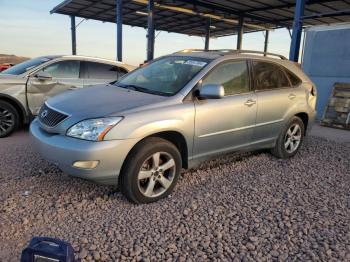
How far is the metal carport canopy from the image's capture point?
14859mm

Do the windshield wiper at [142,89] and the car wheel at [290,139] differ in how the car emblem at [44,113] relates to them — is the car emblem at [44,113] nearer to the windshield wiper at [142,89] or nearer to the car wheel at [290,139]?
the windshield wiper at [142,89]

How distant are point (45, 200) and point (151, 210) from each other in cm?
117

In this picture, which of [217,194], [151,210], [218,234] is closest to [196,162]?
[217,194]

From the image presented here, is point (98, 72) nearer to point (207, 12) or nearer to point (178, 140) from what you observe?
point (178, 140)

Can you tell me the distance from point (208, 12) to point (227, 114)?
1509 centimetres

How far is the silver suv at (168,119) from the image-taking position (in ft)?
10.8

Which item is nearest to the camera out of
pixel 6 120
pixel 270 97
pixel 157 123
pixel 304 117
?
pixel 157 123

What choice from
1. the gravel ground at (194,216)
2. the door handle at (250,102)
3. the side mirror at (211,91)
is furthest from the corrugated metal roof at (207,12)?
the side mirror at (211,91)

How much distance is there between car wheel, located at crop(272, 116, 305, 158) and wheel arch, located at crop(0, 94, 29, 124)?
4720 mm

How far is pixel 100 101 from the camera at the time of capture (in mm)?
3697

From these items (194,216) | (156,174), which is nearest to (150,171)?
(156,174)

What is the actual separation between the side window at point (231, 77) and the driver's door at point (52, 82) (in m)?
3.85

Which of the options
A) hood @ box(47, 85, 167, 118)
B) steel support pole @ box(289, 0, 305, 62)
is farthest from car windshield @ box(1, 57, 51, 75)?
steel support pole @ box(289, 0, 305, 62)

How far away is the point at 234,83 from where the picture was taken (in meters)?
4.47
